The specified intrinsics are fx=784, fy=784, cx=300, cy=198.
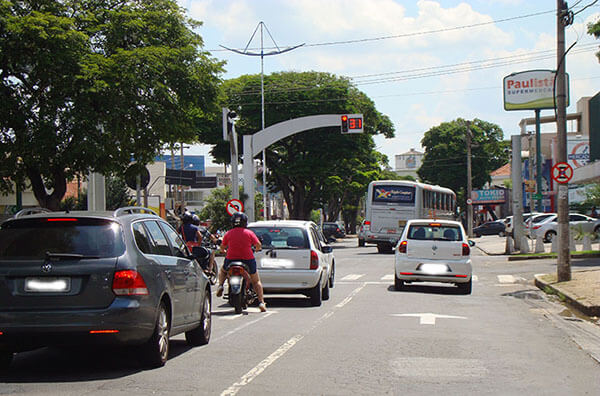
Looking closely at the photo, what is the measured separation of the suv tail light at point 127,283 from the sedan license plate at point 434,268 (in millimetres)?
11210

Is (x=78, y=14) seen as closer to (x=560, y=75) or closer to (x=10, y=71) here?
(x=10, y=71)

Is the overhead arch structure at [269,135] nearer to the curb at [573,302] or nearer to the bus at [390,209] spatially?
the bus at [390,209]

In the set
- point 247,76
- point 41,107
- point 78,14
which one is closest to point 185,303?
point 41,107

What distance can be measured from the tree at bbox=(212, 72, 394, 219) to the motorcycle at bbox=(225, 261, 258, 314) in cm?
4056

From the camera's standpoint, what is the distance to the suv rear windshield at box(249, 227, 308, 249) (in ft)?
48.2

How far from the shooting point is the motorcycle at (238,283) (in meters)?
12.8

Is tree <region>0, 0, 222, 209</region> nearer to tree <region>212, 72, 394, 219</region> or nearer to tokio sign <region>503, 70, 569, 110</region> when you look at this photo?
tokio sign <region>503, 70, 569, 110</region>

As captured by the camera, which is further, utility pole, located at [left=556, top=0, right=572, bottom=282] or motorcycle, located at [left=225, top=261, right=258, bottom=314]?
utility pole, located at [left=556, top=0, right=572, bottom=282]

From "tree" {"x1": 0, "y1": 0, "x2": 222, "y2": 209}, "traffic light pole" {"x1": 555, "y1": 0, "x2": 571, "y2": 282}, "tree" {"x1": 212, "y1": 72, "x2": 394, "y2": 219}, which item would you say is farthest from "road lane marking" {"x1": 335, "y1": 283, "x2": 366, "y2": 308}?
"tree" {"x1": 212, "y1": 72, "x2": 394, "y2": 219}

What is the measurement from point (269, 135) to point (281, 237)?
56.3 ft

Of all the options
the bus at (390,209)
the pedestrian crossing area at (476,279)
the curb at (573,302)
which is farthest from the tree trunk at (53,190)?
the bus at (390,209)

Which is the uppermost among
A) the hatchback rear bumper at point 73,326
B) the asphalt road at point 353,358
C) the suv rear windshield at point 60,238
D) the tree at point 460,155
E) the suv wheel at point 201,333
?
the tree at point 460,155

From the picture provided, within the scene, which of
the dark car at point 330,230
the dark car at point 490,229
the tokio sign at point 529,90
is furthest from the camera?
the dark car at point 490,229

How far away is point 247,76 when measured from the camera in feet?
189
